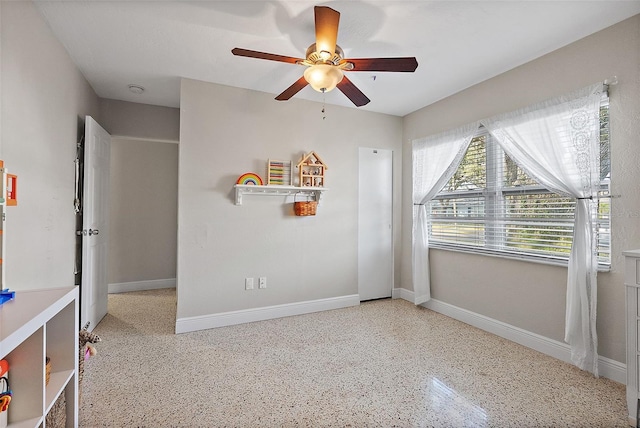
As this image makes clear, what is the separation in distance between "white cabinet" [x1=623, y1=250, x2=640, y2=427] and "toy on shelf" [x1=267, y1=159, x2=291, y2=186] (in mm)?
2774

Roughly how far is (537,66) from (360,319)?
287 cm

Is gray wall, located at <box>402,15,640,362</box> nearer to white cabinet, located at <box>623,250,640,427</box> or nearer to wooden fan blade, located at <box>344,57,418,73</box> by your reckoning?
white cabinet, located at <box>623,250,640,427</box>

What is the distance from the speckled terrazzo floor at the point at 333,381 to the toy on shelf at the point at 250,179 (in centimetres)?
147

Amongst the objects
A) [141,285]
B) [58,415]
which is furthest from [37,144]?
[141,285]

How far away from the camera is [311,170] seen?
→ 3.50 metres

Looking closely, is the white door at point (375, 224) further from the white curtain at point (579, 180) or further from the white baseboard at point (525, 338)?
the white curtain at point (579, 180)

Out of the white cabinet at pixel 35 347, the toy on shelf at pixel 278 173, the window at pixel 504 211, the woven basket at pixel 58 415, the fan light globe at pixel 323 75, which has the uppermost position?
the fan light globe at pixel 323 75

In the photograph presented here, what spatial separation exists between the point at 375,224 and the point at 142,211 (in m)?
3.53

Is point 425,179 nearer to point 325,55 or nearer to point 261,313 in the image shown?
point 325,55

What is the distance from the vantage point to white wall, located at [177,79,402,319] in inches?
117

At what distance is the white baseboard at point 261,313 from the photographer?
2.93m

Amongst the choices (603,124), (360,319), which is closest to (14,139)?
(360,319)

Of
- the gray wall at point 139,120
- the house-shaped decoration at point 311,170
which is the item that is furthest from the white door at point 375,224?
the gray wall at point 139,120

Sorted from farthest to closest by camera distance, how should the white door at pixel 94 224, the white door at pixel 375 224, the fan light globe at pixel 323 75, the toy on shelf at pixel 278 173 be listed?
the white door at pixel 375 224
the toy on shelf at pixel 278 173
the white door at pixel 94 224
the fan light globe at pixel 323 75
